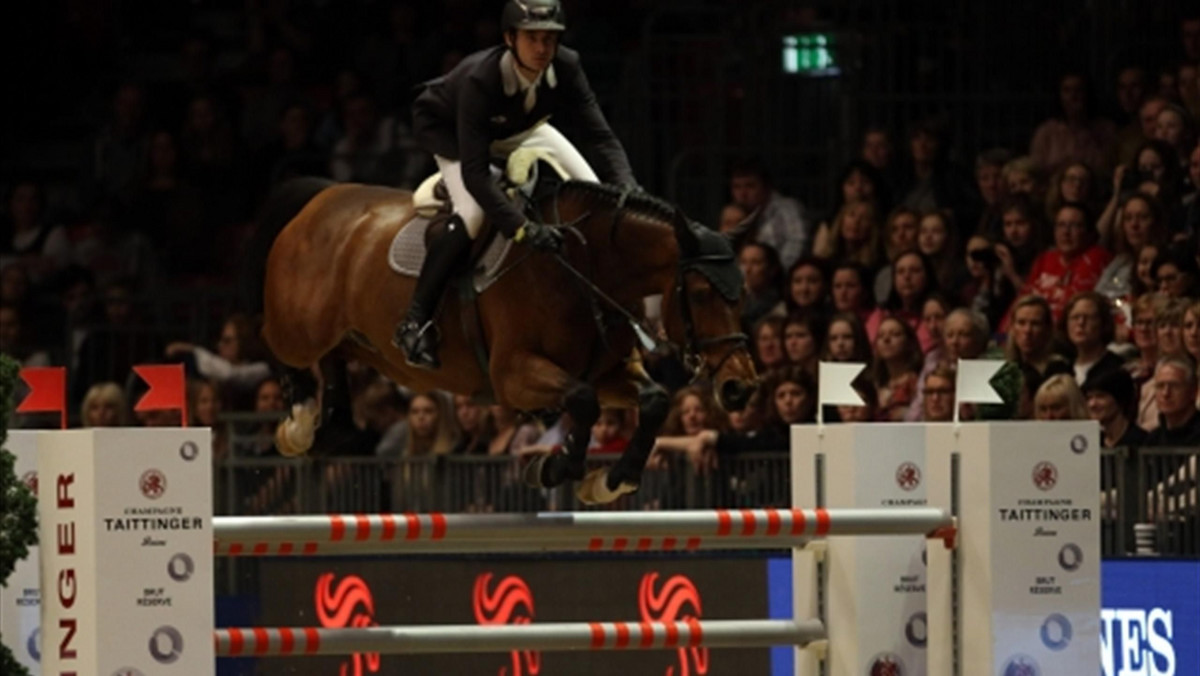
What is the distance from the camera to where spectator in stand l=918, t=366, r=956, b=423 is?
10992mm

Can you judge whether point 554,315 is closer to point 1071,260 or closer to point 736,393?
point 736,393

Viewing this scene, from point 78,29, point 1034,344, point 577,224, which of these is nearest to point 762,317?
point 1034,344

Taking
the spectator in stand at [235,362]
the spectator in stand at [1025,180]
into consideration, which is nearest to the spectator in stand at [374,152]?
the spectator in stand at [235,362]

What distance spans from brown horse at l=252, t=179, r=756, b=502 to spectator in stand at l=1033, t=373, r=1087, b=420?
201 centimetres

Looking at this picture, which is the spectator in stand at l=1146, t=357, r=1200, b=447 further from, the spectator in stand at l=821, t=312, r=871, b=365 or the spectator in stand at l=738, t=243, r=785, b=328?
the spectator in stand at l=738, t=243, r=785, b=328

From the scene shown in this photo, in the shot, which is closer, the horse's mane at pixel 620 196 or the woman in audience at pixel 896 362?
the horse's mane at pixel 620 196

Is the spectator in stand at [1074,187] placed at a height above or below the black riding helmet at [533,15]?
below

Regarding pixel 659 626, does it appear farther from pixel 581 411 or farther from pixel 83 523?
pixel 83 523

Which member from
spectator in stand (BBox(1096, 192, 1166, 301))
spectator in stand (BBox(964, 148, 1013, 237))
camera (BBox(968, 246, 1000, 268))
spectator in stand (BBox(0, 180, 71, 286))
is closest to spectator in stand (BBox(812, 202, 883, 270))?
spectator in stand (BBox(964, 148, 1013, 237))

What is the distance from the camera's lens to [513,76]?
9.03 metres

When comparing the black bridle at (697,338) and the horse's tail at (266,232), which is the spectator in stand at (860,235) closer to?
the horse's tail at (266,232)

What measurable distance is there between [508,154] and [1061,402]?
100 inches

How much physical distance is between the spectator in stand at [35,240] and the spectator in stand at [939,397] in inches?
278

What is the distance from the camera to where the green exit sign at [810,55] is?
14867 mm
